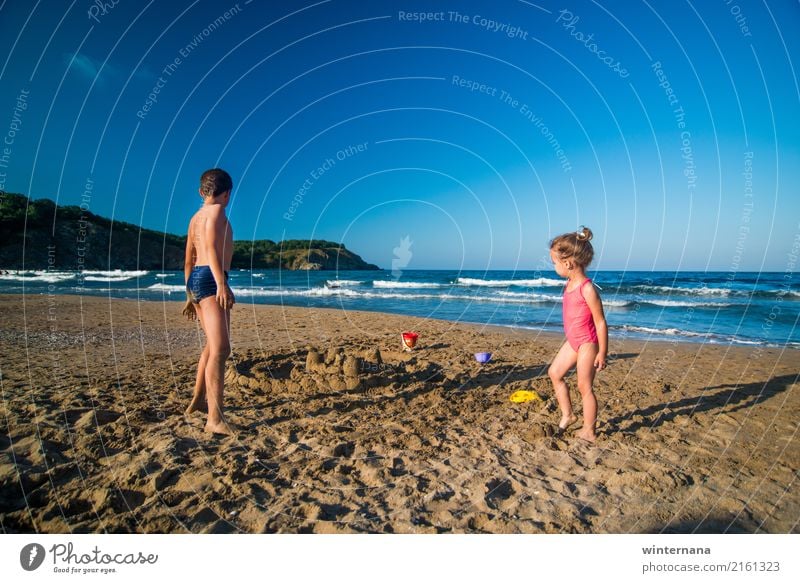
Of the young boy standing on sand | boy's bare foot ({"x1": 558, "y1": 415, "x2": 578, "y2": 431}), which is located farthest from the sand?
the young boy standing on sand

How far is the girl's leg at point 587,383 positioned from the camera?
366cm

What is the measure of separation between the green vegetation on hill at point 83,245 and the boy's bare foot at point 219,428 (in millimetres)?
27914

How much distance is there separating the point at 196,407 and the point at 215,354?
0.99m

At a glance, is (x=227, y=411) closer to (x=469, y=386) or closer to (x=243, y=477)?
(x=243, y=477)

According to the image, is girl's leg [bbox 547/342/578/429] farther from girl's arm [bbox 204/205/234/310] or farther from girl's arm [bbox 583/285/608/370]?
girl's arm [bbox 204/205/234/310]

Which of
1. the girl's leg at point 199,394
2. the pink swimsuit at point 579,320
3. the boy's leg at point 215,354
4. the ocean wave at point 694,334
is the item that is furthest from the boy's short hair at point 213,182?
the ocean wave at point 694,334

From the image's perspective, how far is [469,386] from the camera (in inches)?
221

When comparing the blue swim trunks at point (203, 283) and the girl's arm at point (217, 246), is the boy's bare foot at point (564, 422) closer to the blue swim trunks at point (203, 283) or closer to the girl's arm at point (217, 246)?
the girl's arm at point (217, 246)

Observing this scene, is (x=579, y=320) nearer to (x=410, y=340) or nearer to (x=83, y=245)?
(x=410, y=340)

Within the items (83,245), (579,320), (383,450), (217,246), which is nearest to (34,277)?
(83,245)

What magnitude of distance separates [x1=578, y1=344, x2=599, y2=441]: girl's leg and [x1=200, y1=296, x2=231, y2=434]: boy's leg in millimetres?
3435

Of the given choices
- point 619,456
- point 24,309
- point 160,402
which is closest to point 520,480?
point 619,456

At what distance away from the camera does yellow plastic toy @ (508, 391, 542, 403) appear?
490 centimetres

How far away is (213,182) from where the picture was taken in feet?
12.2
